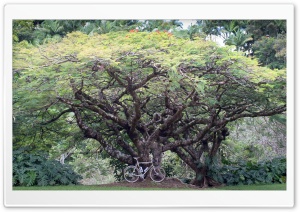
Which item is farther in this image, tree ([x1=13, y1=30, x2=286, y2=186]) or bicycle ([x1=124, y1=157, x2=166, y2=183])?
bicycle ([x1=124, y1=157, x2=166, y2=183])

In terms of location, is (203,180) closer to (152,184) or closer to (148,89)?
(152,184)

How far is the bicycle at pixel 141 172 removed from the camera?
451 inches

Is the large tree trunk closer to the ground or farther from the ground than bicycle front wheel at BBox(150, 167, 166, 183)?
closer to the ground

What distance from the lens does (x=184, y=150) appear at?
43.3 ft

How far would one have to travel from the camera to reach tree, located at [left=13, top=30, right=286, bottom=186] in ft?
32.8

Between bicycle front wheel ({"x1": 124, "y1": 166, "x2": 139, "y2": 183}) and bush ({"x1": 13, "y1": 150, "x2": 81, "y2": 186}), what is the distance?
42.8 inches

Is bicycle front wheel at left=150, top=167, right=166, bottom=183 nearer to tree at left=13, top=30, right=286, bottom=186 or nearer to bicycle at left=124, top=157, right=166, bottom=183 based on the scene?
bicycle at left=124, top=157, right=166, bottom=183

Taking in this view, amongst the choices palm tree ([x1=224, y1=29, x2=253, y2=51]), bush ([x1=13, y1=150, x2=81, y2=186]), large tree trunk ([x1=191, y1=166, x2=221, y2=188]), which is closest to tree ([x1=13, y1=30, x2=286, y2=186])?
large tree trunk ([x1=191, y1=166, x2=221, y2=188])

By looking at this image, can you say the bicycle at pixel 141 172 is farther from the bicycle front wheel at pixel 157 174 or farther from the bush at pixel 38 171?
the bush at pixel 38 171

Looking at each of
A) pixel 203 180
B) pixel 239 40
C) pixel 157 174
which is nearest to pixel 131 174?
pixel 157 174

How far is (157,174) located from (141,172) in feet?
1.18
